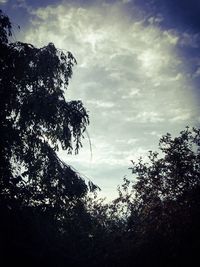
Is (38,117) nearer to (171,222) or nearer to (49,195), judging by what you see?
(49,195)

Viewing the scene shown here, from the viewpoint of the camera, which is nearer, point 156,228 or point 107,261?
A: point 107,261

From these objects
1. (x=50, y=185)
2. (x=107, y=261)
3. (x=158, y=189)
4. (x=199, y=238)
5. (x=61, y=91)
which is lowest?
(x=107, y=261)

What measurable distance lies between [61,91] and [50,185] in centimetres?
341

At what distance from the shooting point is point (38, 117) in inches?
381

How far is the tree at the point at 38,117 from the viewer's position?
9.41m

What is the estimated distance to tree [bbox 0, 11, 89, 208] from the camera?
9414 millimetres

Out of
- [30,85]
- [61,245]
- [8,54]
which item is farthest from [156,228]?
[8,54]

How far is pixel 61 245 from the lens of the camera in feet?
29.4

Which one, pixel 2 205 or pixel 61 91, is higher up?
Answer: pixel 61 91

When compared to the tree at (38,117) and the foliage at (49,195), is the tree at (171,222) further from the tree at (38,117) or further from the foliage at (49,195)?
the tree at (38,117)

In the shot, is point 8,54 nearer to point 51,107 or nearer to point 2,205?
point 51,107

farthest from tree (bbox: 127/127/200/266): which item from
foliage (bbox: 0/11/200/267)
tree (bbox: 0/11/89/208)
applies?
tree (bbox: 0/11/89/208)

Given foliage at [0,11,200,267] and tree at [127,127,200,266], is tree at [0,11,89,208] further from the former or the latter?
tree at [127,127,200,266]

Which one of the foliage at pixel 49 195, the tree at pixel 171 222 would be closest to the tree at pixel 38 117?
the foliage at pixel 49 195
